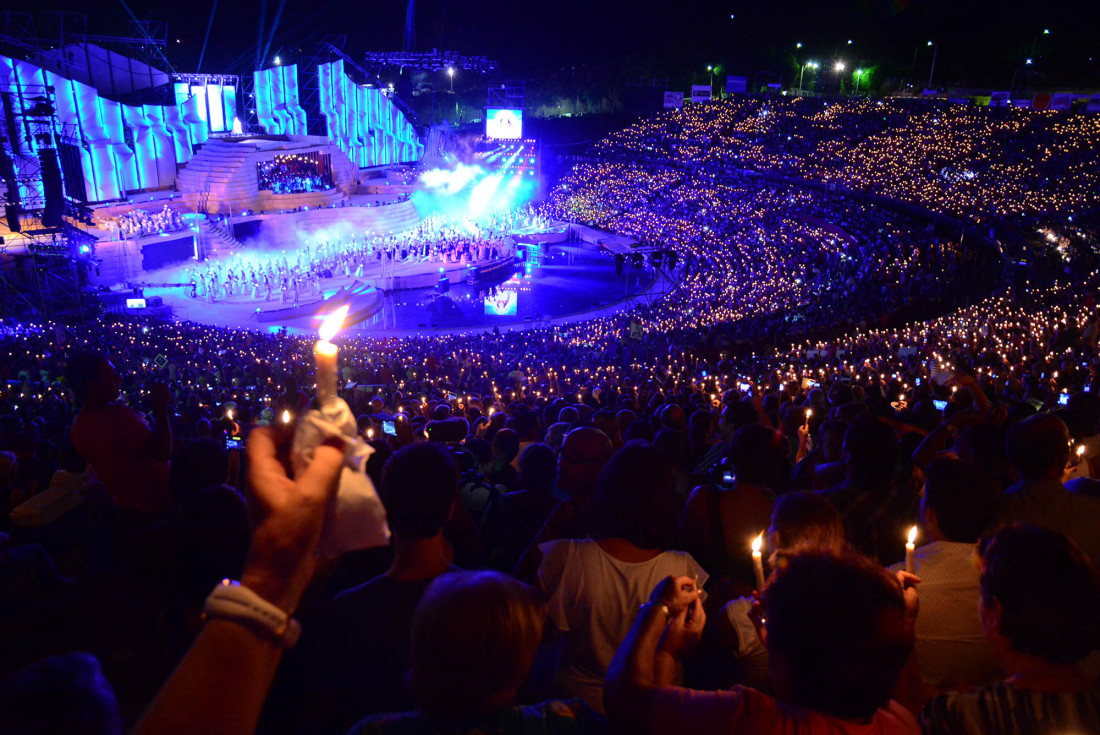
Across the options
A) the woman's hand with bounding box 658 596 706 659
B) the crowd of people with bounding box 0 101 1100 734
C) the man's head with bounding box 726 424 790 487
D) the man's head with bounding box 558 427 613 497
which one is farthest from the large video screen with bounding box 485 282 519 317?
the woman's hand with bounding box 658 596 706 659

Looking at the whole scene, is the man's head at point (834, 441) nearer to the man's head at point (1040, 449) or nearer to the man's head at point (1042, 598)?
the man's head at point (1040, 449)

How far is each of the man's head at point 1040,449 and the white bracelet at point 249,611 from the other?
149 inches

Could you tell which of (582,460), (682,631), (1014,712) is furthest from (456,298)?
(1014,712)

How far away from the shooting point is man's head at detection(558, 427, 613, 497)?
3.85m

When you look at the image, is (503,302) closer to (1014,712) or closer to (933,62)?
(1014,712)

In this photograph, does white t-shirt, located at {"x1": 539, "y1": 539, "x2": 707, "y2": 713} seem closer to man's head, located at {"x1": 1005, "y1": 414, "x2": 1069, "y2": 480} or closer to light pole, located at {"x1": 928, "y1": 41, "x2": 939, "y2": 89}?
man's head, located at {"x1": 1005, "y1": 414, "x2": 1069, "y2": 480}

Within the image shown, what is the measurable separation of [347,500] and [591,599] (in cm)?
141

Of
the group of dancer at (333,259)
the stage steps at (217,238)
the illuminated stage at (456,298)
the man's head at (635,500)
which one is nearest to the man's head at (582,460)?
the man's head at (635,500)

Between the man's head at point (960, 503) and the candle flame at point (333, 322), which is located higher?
the candle flame at point (333, 322)

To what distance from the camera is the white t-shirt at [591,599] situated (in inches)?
102

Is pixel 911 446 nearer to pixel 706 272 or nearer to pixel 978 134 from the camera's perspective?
pixel 706 272

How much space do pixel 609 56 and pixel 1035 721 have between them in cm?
7627

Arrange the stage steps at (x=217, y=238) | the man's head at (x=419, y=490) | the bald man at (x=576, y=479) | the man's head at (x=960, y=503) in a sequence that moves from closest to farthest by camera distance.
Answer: the man's head at (x=419, y=490)
the man's head at (x=960, y=503)
the bald man at (x=576, y=479)
the stage steps at (x=217, y=238)

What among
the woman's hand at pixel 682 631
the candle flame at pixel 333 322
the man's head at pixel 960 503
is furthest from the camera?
the man's head at pixel 960 503
